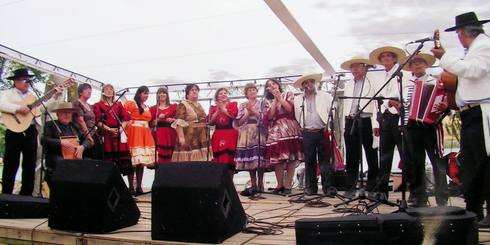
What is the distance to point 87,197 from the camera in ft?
10.5

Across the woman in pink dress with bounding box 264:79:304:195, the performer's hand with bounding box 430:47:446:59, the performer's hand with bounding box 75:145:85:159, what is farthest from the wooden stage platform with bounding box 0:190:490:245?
the performer's hand with bounding box 430:47:446:59

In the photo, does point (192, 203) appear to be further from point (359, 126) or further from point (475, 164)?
point (359, 126)

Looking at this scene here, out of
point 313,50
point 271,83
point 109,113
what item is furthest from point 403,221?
point 313,50

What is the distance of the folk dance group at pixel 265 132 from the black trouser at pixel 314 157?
0.04 feet

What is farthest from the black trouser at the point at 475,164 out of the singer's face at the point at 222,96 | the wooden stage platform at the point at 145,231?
the singer's face at the point at 222,96

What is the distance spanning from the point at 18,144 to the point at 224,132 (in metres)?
2.55

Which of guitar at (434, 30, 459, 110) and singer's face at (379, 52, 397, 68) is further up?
singer's face at (379, 52, 397, 68)

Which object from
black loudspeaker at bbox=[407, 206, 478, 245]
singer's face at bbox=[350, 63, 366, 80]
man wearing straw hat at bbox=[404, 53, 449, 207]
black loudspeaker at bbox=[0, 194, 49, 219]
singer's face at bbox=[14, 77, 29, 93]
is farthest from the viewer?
singer's face at bbox=[14, 77, 29, 93]

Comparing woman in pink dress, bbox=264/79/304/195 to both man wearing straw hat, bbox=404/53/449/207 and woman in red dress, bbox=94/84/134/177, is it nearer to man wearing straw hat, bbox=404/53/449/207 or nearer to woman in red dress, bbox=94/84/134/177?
man wearing straw hat, bbox=404/53/449/207

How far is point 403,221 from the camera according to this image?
2.39 m

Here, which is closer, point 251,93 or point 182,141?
point 251,93

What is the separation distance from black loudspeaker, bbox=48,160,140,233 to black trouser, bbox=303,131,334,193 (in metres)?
2.58

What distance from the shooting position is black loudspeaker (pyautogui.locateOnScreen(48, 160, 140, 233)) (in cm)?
318

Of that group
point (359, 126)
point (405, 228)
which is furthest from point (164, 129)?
point (405, 228)
